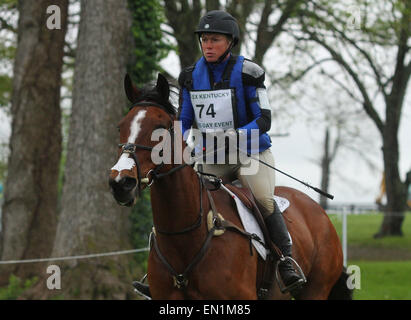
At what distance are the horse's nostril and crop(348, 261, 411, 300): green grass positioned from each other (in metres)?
7.76

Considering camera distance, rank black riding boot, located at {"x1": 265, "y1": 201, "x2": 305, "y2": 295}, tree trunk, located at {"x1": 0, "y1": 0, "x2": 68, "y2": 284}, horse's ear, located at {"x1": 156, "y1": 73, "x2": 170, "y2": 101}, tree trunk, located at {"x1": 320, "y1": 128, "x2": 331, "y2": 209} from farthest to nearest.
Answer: tree trunk, located at {"x1": 320, "y1": 128, "x2": 331, "y2": 209}
tree trunk, located at {"x1": 0, "y1": 0, "x2": 68, "y2": 284}
black riding boot, located at {"x1": 265, "y1": 201, "x2": 305, "y2": 295}
horse's ear, located at {"x1": 156, "y1": 73, "x2": 170, "y2": 101}

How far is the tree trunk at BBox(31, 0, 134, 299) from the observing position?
9320mm

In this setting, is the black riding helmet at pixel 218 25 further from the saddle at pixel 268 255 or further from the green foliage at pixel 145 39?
the green foliage at pixel 145 39

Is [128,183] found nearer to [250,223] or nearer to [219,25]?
[250,223]

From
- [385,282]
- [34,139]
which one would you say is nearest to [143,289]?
[34,139]

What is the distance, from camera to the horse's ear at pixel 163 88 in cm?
451

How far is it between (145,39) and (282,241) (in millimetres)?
5905

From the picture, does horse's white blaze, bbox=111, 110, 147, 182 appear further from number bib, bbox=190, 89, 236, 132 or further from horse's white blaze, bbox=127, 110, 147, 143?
number bib, bbox=190, 89, 236, 132

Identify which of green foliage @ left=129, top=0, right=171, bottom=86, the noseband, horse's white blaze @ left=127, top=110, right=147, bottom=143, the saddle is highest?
green foliage @ left=129, top=0, right=171, bottom=86

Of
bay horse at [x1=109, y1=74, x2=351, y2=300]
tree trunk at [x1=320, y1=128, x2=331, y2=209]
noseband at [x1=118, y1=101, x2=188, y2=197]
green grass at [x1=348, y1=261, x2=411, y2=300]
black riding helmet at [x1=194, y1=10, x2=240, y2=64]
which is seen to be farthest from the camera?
tree trunk at [x1=320, y1=128, x2=331, y2=209]

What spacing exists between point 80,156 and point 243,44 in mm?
6740

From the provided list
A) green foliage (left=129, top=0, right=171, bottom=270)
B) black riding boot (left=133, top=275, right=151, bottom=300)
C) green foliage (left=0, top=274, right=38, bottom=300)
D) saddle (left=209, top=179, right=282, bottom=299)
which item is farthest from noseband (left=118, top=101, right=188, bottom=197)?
green foliage (left=0, top=274, right=38, bottom=300)

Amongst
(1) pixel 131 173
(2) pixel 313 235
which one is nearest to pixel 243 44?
(2) pixel 313 235
